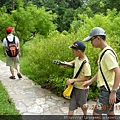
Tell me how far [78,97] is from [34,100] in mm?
1657

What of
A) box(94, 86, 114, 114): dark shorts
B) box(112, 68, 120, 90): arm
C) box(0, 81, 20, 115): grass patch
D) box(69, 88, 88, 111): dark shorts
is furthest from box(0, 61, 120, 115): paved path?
box(112, 68, 120, 90): arm

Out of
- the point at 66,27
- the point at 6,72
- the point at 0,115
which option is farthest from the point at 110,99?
the point at 66,27

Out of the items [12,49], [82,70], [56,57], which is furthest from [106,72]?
[12,49]

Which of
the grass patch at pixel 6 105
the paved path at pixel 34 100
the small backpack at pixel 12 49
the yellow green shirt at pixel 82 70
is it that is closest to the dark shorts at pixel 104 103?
the yellow green shirt at pixel 82 70

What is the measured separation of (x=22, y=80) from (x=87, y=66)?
11.6 ft

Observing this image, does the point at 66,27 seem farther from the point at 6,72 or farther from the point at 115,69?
the point at 115,69

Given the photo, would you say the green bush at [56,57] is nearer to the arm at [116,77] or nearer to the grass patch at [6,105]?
the grass patch at [6,105]

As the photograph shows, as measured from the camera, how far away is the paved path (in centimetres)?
418

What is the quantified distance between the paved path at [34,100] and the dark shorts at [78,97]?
2.47 feet

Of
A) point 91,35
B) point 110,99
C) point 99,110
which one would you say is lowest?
point 99,110

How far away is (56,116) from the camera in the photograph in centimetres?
397

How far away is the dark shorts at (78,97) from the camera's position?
11.0 feet

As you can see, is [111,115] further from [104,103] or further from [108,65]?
[108,65]

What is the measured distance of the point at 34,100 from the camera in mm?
4738
